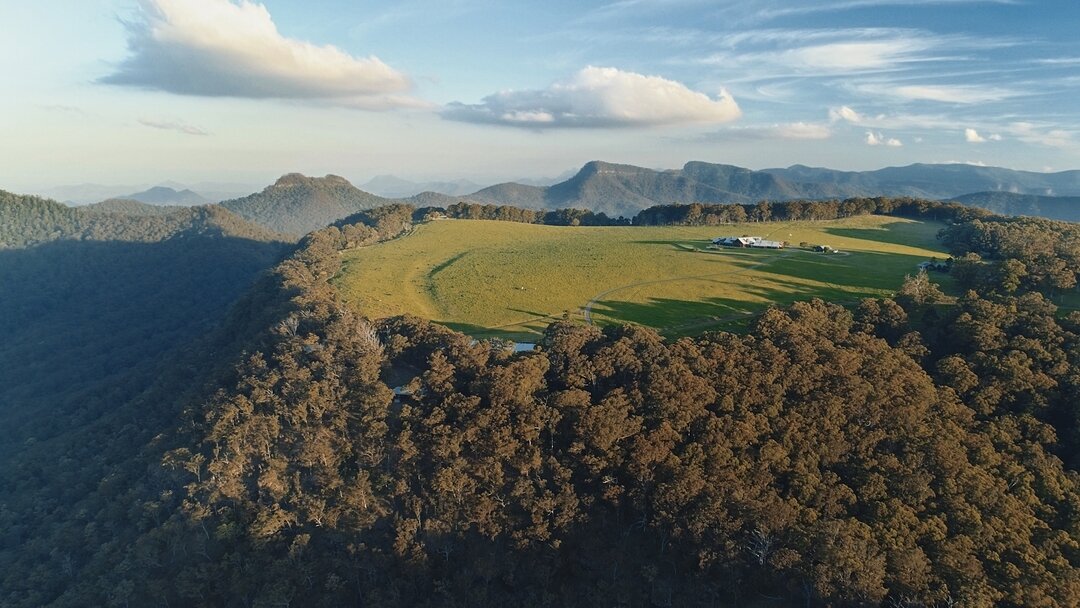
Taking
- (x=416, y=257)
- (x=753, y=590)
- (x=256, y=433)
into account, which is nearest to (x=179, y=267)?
(x=416, y=257)

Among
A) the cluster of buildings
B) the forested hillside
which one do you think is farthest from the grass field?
the forested hillside

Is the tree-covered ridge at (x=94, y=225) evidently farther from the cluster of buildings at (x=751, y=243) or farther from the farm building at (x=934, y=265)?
the farm building at (x=934, y=265)

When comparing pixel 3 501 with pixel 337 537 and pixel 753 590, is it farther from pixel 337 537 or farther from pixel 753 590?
pixel 753 590

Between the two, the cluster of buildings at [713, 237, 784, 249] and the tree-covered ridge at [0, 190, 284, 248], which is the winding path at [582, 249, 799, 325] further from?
the tree-covered ridge at [0, 190, 284, 248]

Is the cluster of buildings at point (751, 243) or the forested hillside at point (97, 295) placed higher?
the cluster of buildings at point (751, 243)

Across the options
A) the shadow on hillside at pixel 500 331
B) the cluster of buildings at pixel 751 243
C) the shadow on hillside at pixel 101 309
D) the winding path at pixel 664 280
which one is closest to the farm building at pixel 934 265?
the winding path at pixel 664 280

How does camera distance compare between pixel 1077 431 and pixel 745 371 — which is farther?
pixel 745 371
